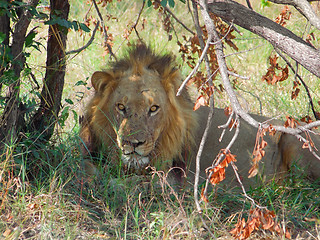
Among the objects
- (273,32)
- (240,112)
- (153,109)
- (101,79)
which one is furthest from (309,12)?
(101,79)

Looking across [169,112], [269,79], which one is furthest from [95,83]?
[269,79]

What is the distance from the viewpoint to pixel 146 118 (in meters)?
3.56

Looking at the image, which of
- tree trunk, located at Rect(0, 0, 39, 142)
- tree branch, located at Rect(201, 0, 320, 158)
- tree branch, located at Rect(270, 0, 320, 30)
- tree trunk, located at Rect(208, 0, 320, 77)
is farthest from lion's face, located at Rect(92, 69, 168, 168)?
tree branch, located at Rect(270, 0, 320, 30)

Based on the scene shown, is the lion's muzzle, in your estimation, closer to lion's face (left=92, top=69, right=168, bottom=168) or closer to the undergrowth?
lion's face (left=92, top=69, right=168, bottom=168)

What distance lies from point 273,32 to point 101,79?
1411 millimetres

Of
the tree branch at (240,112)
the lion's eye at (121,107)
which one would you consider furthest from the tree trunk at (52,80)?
the tree branch at (240,112)

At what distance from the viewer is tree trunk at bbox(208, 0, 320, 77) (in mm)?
2902

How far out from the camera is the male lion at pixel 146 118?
3.54 meters

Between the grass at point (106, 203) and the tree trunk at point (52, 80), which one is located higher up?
the tree trunk at point (52, 80)

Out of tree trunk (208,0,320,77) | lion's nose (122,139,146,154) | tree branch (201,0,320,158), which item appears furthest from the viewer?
lion's nose (122,139,146,154)

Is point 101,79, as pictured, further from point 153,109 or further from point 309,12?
point 309,12

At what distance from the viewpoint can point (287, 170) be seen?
4.53 meters

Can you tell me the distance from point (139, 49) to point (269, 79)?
1071mm

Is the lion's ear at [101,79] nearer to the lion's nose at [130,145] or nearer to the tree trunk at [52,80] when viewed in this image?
the tree trunk at [52,80]
